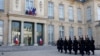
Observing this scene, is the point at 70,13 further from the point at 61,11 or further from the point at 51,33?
the point at 51,33

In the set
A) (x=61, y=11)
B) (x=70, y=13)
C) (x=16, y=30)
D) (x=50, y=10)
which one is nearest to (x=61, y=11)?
(x=61, y=11)

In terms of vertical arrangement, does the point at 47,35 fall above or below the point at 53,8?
below

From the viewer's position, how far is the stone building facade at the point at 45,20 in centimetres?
2384

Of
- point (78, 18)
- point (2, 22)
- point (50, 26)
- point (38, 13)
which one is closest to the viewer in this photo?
point (2, 22)

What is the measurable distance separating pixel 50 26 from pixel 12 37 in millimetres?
6890

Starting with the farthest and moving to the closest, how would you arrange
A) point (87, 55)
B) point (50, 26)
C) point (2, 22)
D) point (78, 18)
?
1. point (78, 18)
2. point (50, 26)
3. point (2, 22)
4. point (87, 55)

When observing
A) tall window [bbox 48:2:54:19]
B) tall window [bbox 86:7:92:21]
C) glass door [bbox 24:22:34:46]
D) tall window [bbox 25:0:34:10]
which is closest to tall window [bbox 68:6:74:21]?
tall window [bbox 86:7:92:21]

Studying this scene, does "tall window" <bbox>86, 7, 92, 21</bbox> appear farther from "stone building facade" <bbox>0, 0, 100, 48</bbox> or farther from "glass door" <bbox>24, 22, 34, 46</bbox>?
"glass door" <bbox>24, 22, 34, 46</bbox>

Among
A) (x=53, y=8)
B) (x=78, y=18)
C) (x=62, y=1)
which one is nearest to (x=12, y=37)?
(x=53, y=8)

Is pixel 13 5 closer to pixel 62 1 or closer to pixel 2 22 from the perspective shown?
pixel 2 22

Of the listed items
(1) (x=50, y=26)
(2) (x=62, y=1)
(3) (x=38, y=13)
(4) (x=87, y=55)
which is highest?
(2) (x=62, y=1)

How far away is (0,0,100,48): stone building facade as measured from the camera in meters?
23.8

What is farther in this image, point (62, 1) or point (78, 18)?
point (78, 18)

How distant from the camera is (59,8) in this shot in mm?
30469
